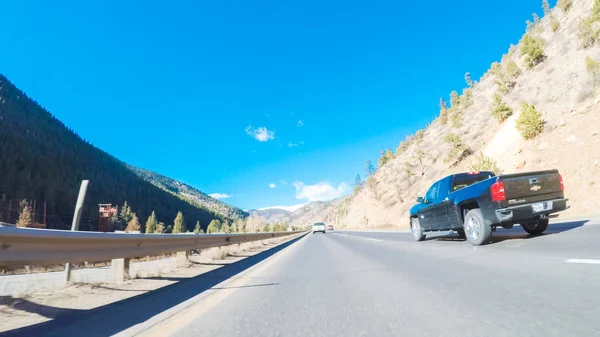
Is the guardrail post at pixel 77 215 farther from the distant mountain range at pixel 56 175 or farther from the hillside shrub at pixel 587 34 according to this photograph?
the distant mountain range at pixel 56 175

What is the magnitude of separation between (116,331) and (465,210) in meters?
9.40

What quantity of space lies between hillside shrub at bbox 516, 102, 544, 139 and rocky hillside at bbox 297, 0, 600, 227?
0.23ft

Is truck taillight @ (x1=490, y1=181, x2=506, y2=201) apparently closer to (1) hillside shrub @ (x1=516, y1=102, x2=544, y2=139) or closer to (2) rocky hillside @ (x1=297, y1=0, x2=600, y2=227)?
(2) rocky hillside @ (x1=297, y1=0, x2=600, y2=227)

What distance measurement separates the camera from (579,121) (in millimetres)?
25375

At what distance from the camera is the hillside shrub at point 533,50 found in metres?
47.1

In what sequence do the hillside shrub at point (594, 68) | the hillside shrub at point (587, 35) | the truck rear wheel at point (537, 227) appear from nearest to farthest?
1. the truck rear wheel at point (537, 227)
2. the hillside shrub at point (594, 68)
3. the hillside shrub at point (587, 35)

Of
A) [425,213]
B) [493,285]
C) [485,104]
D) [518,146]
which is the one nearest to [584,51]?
[518,146]

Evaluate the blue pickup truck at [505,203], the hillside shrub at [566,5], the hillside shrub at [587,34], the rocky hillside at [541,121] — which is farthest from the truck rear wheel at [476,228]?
the hillside shrub at [566,5]

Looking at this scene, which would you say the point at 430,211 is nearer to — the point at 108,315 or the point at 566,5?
the point at 108,315

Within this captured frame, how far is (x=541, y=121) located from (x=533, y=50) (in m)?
24.6

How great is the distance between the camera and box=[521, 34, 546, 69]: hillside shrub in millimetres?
47062

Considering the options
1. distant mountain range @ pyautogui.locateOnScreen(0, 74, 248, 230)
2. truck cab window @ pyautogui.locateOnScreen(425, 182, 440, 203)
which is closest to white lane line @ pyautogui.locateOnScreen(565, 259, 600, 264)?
truck cab window @ pyautogui.locateOnScreen(425, 182, 440, 203)

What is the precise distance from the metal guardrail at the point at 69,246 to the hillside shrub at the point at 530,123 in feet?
102

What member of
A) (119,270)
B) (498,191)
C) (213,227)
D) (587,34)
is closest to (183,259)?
(119,270)
